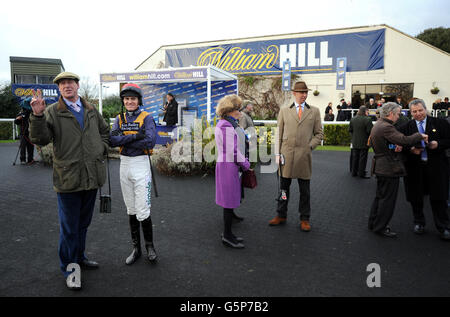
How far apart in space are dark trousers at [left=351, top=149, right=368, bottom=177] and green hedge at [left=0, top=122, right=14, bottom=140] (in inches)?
769

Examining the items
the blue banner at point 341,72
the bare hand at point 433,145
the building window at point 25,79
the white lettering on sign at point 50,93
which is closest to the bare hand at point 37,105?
the bare hand at point 433,145

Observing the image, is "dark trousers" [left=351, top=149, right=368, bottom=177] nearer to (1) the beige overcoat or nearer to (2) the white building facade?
(1) the beige overcoat

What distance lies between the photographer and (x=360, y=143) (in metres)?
9.08

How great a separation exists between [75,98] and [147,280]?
1.93 m

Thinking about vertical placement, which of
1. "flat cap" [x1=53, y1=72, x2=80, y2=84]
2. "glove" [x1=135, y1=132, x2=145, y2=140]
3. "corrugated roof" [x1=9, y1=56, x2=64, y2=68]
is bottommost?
"glove" [x1=135, y1=132, x2=145, y2=140]

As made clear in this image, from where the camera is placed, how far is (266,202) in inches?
247

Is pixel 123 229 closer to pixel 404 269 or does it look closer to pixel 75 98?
pixel 75 98

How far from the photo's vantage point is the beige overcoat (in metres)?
4.70

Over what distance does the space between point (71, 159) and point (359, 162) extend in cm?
767

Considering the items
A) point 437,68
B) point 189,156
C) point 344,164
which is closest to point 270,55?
point 437,68

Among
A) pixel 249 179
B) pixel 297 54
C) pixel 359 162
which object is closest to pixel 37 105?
pixel 249 179

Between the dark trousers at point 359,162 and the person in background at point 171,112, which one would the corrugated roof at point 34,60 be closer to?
the person in background at point 171,112

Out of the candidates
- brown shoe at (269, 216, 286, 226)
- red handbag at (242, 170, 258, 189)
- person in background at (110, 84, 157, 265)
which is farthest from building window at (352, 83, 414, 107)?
person in background at (110, 84, 157, 265)

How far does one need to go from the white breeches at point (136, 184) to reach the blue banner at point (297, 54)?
2121 centimetres
